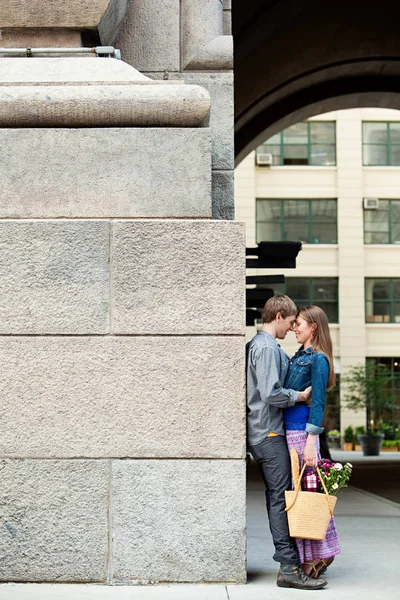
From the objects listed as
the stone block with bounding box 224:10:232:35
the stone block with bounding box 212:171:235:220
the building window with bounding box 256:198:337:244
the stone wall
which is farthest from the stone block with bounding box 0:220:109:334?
the building window with bounding box 256:198:337:244

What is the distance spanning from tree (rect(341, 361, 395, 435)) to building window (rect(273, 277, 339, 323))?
455 cm

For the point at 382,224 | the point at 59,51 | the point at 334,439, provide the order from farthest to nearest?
1. the point at 382,224
2. the point at 334,439
3. the point at 59,51

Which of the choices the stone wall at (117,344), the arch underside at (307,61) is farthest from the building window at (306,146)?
the stone wall at (117,344)

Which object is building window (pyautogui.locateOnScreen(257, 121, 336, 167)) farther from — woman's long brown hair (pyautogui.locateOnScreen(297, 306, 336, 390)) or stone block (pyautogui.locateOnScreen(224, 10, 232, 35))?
woman's long brown hair (pyautogui.locateOnScreen(297, 306, 336, 390))

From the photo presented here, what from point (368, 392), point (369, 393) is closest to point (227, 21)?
point (368, 392)

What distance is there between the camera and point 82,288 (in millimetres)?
7102

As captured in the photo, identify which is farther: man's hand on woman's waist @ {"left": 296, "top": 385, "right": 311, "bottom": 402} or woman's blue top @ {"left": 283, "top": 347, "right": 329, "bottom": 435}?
man's hand on woman's waist @ {"left": 296, "top": 385, "right": 311, "bottom": 402}

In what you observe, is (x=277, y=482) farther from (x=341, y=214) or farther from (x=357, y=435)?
(x=341, y=214)

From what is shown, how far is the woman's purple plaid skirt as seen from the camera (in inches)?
279

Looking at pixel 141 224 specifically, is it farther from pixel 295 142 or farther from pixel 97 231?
pixel 295 142

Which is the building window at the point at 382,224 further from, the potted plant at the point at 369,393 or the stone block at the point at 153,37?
the stone block at the point at 153,37

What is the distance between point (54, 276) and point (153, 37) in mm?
2635

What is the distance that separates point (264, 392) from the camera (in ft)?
22.9

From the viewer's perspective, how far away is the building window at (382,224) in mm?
55406
